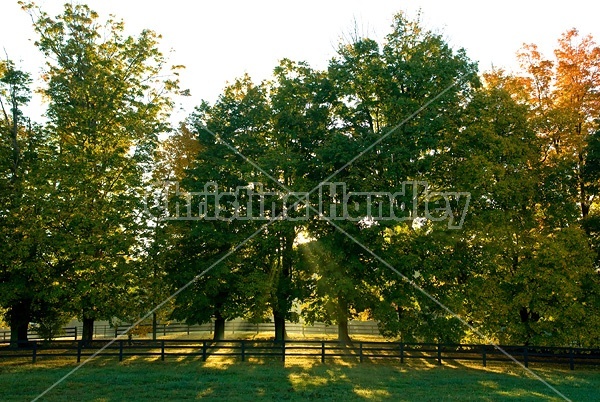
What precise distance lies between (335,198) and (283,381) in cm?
1045

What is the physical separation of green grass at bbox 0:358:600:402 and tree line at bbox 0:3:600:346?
3402 millimetres

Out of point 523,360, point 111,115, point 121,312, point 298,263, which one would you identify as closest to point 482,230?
point 523,360

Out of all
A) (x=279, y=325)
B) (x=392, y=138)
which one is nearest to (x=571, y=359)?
(x=392, y=138)

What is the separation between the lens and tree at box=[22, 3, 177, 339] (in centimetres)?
2538

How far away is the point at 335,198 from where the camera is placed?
86.7 ft

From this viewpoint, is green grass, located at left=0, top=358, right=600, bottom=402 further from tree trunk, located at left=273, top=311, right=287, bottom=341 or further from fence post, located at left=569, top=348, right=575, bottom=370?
tree trunk, located at left=273, top=311, right=287, bottom=341

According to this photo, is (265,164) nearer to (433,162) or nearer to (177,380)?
(433,162)

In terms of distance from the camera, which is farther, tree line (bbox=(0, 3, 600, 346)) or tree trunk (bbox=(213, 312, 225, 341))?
tree trunk (bbox=(213, 312, 225, 341))

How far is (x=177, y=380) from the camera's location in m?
18.5

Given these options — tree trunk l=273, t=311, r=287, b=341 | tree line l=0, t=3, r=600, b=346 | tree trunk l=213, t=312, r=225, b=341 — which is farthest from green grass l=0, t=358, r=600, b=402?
tree trunk l=213, t=312, r=225, b=341

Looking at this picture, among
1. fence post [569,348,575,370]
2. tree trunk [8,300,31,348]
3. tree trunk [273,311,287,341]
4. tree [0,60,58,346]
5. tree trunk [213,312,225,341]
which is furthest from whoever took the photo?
tree trunk [213,312,225,341]

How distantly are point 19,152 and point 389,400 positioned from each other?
2270 cm

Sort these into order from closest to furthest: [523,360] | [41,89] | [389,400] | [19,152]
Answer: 1. [389,400]
2. [523,360]
3. [19,152]
4. [41,89]

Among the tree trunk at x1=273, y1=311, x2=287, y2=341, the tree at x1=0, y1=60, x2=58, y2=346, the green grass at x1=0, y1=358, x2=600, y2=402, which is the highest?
the tree at x1=0, y1=60, x2=58, y2=346
